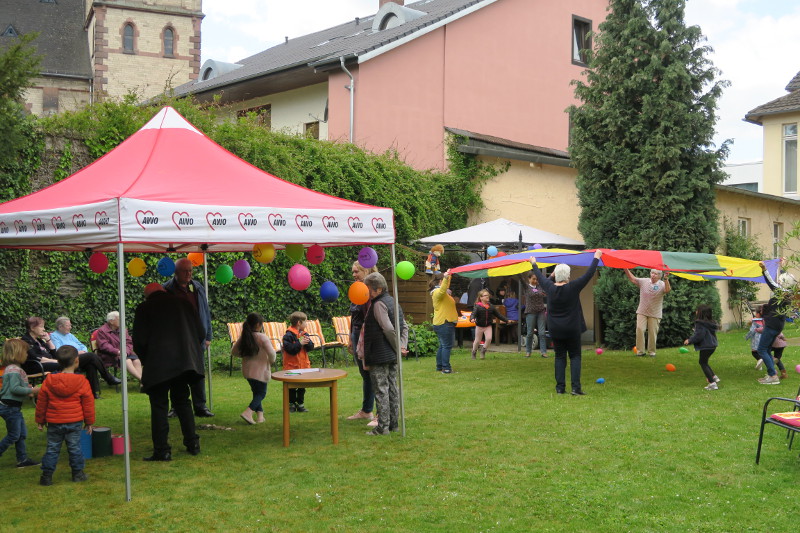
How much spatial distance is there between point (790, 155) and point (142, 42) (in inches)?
1391

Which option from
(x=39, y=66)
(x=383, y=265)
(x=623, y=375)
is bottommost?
(x=623, y=375)

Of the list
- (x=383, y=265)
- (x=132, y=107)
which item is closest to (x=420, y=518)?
(x=132, y=107)

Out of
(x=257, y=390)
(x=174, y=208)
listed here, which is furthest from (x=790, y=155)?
(x=174, y=208)

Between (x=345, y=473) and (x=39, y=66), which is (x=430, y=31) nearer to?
(x=39, y=66)

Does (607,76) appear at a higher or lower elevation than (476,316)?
higher

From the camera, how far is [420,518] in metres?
5.74

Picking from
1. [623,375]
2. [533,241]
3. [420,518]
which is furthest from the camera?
[533,241]

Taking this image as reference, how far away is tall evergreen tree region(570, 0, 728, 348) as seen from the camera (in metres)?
17.4

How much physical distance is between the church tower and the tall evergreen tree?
32540mm

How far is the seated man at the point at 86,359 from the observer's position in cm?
1073

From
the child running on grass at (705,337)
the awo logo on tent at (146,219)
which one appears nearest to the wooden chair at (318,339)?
the child running on grass at (705,337)

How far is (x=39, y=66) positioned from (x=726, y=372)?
36.6 ft

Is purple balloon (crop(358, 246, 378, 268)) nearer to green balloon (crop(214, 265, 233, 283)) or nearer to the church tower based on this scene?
green balloon (crop(214, 265, 233, 283))

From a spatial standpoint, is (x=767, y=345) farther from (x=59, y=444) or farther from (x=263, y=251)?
(x=59, y=444)
